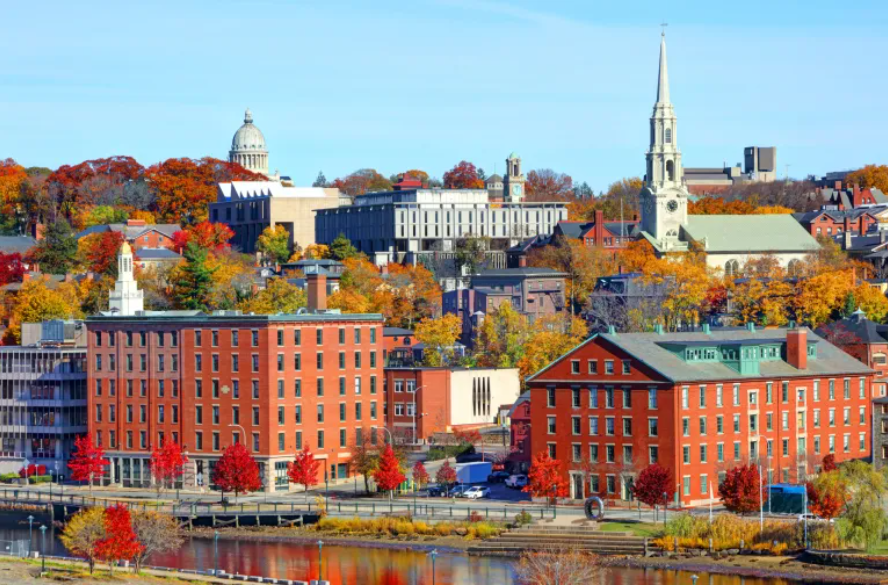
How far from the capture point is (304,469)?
11906 cm

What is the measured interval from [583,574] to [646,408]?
23.0 m

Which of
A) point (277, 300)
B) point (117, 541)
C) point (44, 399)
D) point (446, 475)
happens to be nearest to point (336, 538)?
point (446, 475)

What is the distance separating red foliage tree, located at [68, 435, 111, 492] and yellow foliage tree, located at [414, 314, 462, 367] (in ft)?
117

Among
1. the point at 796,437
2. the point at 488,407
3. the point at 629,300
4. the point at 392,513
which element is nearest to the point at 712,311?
the point at 629,300

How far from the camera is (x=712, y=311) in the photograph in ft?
596

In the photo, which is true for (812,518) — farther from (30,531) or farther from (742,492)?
(30,531)

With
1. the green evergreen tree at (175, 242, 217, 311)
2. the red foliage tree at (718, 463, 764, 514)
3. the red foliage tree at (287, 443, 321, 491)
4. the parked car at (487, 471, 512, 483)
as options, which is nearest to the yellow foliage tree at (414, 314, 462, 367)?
the green evergreen tree at (175, 242, 217, 311)

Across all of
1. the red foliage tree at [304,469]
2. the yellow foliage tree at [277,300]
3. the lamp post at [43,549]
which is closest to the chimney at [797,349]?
the red foliage tree at [304,469]

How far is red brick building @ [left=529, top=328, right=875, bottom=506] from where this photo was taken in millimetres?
109938

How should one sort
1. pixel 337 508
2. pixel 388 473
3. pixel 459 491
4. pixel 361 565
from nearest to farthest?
pixel 361 565
pixel 337 508
pixel 388 473
pixel 459 491

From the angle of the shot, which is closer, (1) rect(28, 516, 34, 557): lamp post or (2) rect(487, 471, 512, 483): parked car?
(1) rect(28, 516, 34, 557): lamp post

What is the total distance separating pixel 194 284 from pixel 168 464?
6042 centimetres

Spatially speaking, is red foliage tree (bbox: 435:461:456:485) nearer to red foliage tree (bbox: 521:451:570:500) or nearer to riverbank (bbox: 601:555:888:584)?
red foliage tree (bbox: 521:451:570:500)

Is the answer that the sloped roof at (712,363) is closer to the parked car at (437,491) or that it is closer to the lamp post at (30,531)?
the parked car at (437,491)
